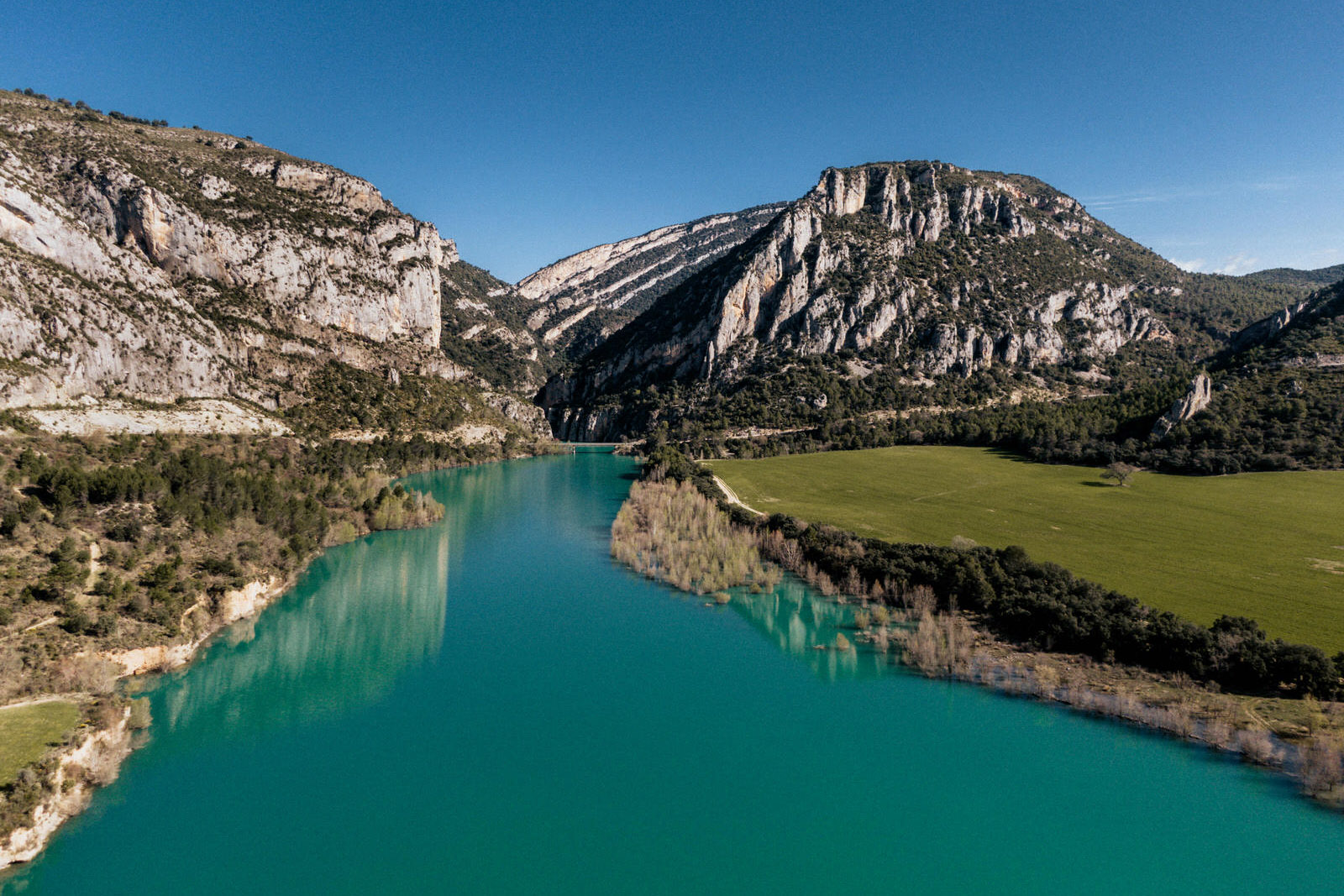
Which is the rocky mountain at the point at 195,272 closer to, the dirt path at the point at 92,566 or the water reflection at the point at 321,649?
the dirt path at the point at 92,566

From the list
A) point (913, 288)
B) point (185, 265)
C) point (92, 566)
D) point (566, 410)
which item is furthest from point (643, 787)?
point (566, 410)

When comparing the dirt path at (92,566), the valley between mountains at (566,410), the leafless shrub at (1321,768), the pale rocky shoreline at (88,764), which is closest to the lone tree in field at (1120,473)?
the valley between mountains at (566,410)

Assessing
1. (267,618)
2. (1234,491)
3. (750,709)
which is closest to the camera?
(750,709)

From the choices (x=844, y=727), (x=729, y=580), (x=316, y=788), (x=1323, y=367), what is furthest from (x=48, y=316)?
(x=1323, y=367)

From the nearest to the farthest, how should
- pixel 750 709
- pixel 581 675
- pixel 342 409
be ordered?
pixel 750 709, pixel 581 675, pixel 342 409

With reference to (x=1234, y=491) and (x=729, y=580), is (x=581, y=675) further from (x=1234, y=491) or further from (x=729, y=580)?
(x=1234, y=491)

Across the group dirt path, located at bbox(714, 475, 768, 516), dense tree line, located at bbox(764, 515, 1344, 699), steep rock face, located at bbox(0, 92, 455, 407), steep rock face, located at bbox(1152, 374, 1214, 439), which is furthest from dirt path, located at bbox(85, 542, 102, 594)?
steep rock face, located at bbox(1152, 374, 1214, 439)

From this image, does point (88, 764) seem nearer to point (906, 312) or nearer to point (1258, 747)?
point (1258, 747)
